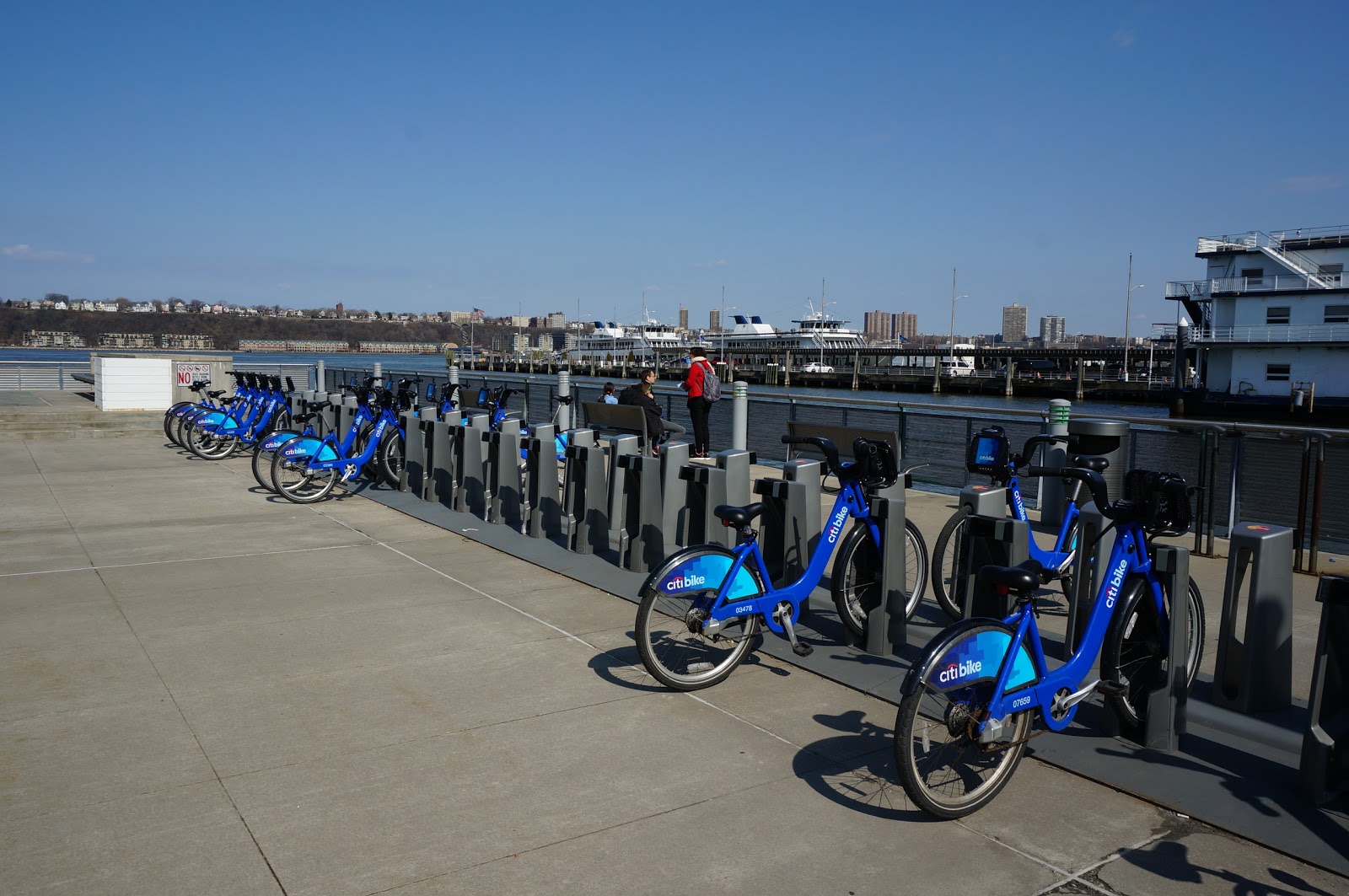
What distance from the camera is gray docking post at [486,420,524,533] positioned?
363 inches

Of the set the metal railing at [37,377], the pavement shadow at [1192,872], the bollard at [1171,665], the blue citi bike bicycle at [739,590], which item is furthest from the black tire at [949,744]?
the metal railing at [37,377]

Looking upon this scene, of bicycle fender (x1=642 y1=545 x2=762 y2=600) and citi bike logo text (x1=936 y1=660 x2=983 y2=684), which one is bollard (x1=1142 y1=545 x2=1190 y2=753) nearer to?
citi bike logo text (x1=936 y1=660 x2=983 y2=684)

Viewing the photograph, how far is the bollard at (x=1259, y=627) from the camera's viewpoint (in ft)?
14.7

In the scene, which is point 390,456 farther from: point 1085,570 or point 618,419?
point 1085,570

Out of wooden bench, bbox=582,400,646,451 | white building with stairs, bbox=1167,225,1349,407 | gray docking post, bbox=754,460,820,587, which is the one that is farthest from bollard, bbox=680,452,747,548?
white building with stairs, bbox=1167,225,1349,407

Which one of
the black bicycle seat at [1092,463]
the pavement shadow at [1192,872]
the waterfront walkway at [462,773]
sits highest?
the black bicycle seat at [1092,463]

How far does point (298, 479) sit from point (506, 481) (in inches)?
112

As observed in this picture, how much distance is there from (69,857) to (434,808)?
1.19 m

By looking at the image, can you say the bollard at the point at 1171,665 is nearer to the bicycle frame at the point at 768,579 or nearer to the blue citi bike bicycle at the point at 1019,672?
the blue citi bike bicycle at the point at 1019,672

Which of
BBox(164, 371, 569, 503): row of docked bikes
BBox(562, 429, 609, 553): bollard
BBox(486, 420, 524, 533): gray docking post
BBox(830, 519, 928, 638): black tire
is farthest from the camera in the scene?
BBox(164, 371, 569, 503): row of docked bikes

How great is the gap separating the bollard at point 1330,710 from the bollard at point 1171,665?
0.53m

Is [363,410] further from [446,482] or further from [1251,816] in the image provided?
[1251,816]

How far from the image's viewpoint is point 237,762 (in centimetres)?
418

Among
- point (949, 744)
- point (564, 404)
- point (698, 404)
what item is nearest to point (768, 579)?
point (949, 744)
